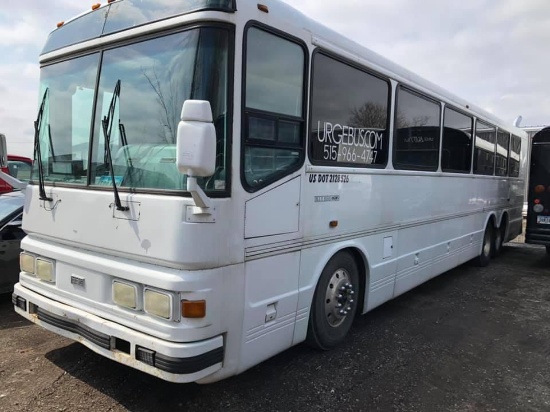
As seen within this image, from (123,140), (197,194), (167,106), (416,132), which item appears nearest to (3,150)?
(123,140)

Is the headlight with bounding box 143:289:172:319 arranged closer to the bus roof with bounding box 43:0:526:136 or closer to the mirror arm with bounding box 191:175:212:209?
the mirror arm with bounding box 191:175:212:209

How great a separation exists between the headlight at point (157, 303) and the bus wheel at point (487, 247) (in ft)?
23.3

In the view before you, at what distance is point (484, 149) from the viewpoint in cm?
778

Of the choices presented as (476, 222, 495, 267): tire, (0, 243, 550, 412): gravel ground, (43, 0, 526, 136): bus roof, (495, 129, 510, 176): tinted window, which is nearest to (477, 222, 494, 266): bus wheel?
(476, 222, 495, 267): tire

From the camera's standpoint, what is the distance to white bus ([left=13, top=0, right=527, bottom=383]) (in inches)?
106

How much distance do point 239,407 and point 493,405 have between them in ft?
6.34

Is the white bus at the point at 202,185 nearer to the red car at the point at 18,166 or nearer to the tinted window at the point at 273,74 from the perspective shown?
the tinted window at the point at 273,74

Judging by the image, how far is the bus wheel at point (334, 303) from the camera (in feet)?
12.6

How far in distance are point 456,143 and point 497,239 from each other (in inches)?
145

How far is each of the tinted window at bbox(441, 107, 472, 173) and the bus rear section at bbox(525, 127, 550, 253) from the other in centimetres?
278

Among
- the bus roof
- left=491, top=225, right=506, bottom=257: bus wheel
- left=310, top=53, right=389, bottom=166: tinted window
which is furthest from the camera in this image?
left=491, top=225, right=506, bottom=257: bus wheel

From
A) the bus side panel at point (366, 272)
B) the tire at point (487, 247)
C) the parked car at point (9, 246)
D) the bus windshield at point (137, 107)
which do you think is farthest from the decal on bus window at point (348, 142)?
the tire at point (487, 247)

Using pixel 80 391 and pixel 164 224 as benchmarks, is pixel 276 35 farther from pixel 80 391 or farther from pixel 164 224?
pixel 80 391

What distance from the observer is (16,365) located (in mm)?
3699
